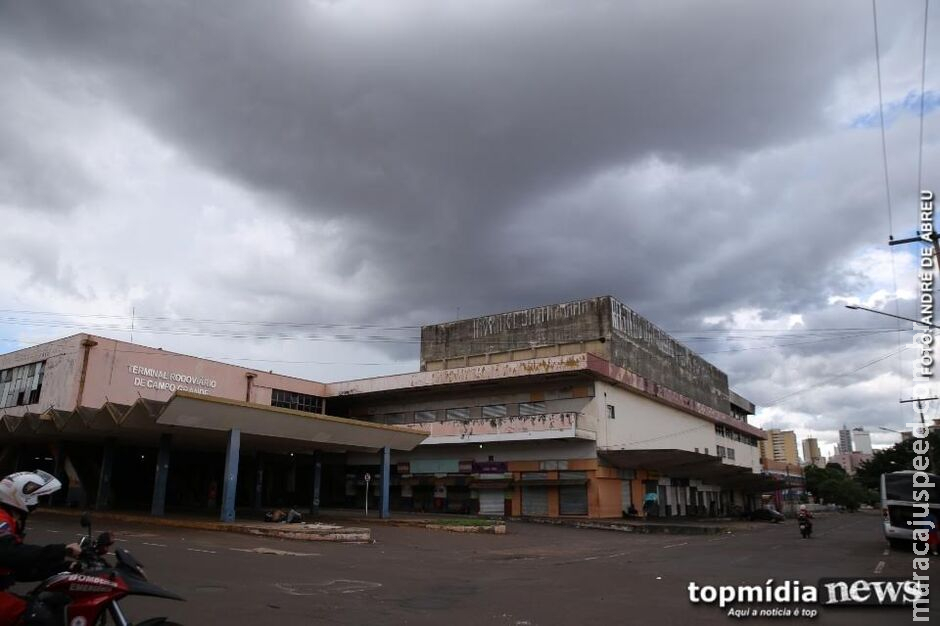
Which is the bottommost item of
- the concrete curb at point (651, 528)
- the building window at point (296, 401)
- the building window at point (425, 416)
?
the concrete curb at point (651, 528)

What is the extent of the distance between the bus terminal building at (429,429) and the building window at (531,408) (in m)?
0.14

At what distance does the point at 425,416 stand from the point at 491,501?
776cm

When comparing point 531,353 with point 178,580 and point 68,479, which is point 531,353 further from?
point 178,580

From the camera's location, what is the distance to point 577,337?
43.6 meters

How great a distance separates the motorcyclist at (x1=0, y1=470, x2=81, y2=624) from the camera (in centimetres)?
429

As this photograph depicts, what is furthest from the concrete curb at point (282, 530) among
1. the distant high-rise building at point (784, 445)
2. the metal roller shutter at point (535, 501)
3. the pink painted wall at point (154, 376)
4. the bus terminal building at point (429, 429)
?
the distant high-rise building at point (784, 445)

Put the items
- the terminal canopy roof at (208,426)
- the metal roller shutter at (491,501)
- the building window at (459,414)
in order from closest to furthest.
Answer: the terminal canopy roof at (208,426) → the metal roller shutter at (491,501) → the building window at (459,414)

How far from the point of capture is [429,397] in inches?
1766

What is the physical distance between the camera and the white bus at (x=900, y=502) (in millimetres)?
19047

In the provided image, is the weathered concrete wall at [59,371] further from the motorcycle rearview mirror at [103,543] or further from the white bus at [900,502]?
the white bus at [900,502]

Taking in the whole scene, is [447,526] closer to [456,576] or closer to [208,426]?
[208,426]

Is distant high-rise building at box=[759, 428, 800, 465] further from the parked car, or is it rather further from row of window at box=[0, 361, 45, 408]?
row of window at box=[0, 361, 45, 408]

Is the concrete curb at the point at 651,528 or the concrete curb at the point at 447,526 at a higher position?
the concrete curb at the point at 447,526

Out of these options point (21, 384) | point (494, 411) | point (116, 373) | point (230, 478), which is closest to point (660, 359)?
point (494, 411)
